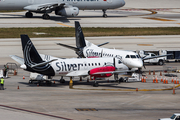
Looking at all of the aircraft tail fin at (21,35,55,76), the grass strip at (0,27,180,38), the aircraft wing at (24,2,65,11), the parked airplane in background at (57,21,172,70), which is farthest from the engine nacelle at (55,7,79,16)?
the aircraft tail fin at (21,35,55,76)

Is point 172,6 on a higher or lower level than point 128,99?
higher

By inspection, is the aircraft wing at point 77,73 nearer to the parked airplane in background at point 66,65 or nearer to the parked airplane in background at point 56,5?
→ the parked airplane in background at point 66,65

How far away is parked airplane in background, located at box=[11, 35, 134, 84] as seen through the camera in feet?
125

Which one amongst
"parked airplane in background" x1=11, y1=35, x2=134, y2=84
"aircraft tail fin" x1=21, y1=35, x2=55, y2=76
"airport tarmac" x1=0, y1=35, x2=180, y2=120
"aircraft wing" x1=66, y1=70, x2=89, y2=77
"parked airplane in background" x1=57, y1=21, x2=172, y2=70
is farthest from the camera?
"parked airplane in background" x1=57, y1=21, x2=172, y2=70

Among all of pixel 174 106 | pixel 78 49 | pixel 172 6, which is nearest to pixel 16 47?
pixel 78 49

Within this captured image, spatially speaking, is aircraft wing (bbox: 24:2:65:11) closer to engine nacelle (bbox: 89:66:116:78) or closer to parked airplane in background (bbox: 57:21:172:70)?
parked airplane in background (bbox: 57:21:172:70)

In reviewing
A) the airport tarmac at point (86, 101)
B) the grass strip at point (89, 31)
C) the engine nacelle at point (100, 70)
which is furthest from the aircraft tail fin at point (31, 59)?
the grass strip at point (89, 31)

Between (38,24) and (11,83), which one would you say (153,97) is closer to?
(11,83)

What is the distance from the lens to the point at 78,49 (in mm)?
55031

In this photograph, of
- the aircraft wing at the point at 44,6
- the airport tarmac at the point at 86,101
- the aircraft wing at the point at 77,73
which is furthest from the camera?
the aircraft wing at the point at 44,6

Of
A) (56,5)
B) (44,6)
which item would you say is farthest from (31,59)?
(44,6)

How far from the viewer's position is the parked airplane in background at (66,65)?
38188 millimetres

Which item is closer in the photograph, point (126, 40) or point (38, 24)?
point (126, 40)

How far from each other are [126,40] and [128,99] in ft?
159
